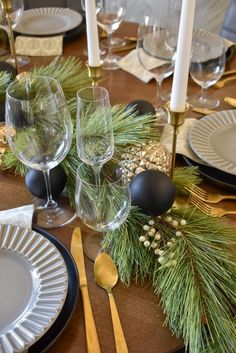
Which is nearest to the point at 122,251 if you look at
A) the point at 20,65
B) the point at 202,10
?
the point at 20,65

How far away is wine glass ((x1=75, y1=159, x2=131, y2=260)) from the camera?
2.02 feet

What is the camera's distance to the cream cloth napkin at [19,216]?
0.72 m

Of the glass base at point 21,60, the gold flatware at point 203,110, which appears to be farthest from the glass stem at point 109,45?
the gold flatware at point 203,110

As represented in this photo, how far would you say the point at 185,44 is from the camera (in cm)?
60

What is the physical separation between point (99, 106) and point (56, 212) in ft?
0.71

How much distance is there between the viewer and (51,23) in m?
1.39

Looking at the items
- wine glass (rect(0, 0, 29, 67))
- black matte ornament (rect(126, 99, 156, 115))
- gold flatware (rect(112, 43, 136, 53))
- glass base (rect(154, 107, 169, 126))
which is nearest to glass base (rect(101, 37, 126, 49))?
gold flatware (rect(112, 43, 136, 53))

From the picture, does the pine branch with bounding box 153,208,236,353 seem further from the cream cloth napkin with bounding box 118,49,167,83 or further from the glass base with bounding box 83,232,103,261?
the cream cloth napkin with bounding box 118,49,167,83

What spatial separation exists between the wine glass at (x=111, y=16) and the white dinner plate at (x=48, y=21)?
0.17 metres

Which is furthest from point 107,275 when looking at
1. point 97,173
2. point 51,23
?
point 51,23

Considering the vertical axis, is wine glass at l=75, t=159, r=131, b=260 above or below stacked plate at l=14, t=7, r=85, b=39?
above

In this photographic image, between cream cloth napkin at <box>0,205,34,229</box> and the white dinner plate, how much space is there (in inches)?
29.0

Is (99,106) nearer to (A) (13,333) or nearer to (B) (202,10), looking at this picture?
(A) (13,333)

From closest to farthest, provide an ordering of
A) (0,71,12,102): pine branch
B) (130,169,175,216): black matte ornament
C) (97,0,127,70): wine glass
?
1. (130,169,175,216): black matte ornament
2. (0,71,12,102): pine branch
3. (97,0,127,70): wine glass
